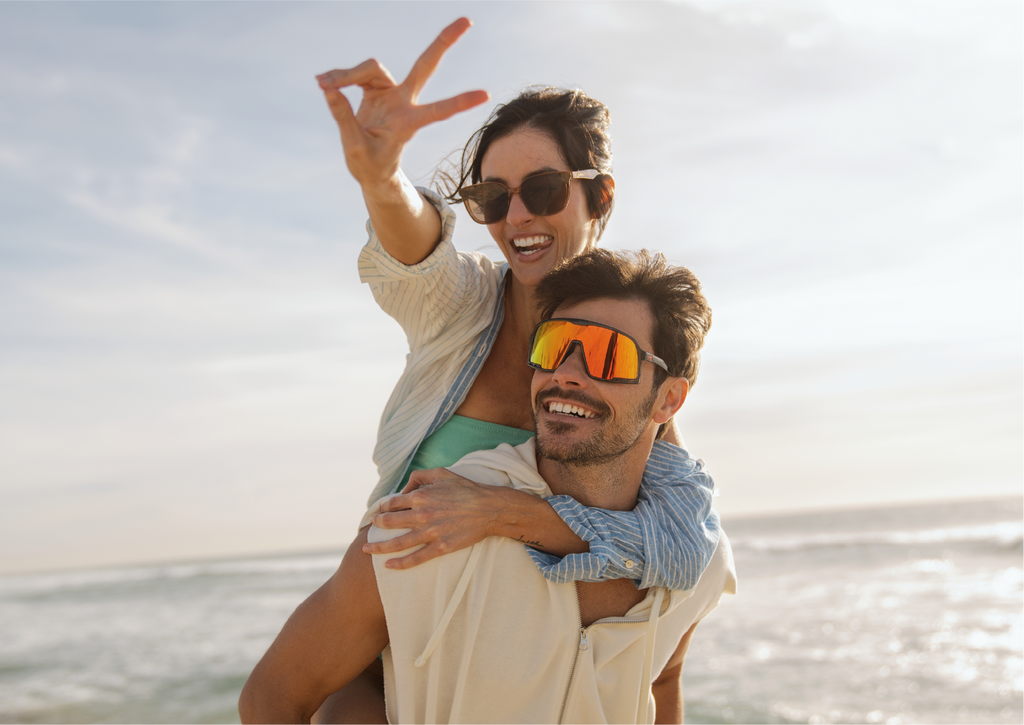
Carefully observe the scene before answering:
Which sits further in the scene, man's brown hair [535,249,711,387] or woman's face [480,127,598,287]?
woman's face [480,127,598,287]

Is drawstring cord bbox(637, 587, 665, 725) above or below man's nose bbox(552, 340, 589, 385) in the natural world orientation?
below

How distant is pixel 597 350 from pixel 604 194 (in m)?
1.18

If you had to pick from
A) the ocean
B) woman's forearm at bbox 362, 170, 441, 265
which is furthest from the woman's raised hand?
the ocean


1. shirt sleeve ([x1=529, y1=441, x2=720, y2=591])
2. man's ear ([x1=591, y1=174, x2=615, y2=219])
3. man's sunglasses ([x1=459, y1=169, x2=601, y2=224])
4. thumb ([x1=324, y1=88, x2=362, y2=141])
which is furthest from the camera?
man's ear ([x1=591, y1=174, x2=615, y2=219])

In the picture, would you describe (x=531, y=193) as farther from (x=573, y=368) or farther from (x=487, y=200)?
(x=573, y=368)

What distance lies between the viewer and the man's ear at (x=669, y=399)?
3096 millimetres

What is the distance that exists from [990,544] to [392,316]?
101 ft

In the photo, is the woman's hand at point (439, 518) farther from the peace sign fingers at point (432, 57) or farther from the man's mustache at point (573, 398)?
the peace sign fingers at point (432, 57)

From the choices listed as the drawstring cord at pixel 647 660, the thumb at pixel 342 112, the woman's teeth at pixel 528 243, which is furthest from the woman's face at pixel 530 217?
the drawstring cord at pixel 647 660

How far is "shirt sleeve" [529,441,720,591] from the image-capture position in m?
2.59

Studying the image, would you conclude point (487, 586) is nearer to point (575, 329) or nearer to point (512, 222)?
point (575, 329)

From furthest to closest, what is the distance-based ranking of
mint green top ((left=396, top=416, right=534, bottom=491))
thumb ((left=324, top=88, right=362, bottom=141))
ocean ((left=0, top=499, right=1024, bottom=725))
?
1. ocean ((left=0, top=499, right=1024, bottom=725))
2. mint green top ((left=396, top=416, right=534, bottom=491))
3. thumb ((left=324, top=88, right=362, bottom=141))

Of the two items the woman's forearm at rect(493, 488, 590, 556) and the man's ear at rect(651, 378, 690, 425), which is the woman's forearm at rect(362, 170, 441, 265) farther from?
the man's ear at rect(651, 378, 690, 425)

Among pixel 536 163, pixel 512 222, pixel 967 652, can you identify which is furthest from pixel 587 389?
pixel 967 652
